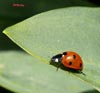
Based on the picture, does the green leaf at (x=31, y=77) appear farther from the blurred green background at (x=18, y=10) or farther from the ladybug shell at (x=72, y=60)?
the ladybug shell at (x=72, y=60)

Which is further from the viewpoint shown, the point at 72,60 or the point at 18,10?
the point at 18,10

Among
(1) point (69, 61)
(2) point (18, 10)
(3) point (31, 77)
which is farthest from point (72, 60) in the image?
(2) point (18, 10)

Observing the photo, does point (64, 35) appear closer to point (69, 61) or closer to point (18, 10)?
point (69, 61)

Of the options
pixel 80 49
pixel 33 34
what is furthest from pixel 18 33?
pixel 80 49

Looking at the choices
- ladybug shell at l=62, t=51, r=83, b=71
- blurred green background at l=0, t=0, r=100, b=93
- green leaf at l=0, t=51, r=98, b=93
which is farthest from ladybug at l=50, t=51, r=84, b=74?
blurred green background at l=0, t=0, r=100, b=93

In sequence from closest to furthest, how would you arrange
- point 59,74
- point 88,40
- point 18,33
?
point 18,33 < point 88,40 < point 59,74

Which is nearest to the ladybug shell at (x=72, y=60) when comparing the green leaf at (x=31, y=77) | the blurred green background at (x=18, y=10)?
the green leaf at (x=31, y=77)

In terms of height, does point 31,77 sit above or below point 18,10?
below

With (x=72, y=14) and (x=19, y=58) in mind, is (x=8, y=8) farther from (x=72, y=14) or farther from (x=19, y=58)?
(x=72, y=14)
